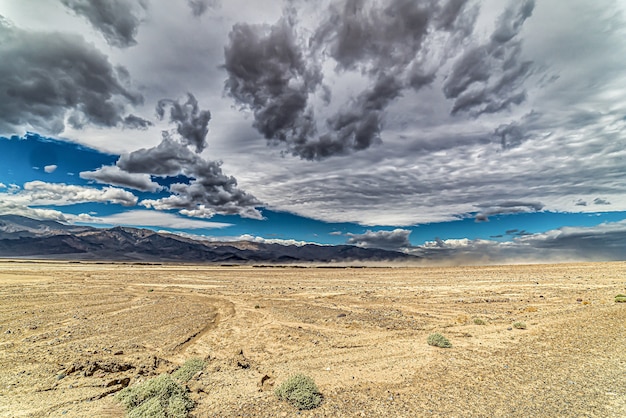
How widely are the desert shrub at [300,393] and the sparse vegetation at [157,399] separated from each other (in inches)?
93.5

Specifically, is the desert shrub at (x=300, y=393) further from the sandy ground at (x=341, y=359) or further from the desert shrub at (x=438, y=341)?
the desert shrub at (x=438, y=341)

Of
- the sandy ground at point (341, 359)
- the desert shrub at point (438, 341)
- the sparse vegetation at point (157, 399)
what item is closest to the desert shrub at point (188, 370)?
the sandy ground at point (341, 359)

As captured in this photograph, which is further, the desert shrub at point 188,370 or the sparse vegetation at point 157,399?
the desert shrub at point 188,370

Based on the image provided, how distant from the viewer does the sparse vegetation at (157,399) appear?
23.0 feet

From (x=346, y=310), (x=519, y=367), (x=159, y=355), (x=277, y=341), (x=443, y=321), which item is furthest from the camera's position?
(x=346, y=310)

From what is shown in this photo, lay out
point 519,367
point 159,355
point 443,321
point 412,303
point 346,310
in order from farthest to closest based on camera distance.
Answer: point 412,303 → point 346,310 → point 443,321 → point 159,355 → point 519,367

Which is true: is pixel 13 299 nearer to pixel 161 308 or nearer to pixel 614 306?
pixel 161 308

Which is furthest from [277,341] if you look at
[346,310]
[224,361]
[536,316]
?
[536,316]

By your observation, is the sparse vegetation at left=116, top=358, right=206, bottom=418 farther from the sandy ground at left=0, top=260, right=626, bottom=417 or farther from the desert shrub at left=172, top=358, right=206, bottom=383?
the desert shrub at left=172, top=358, right=206, bottom=383

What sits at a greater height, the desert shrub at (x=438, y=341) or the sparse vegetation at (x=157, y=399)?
the sparse vegetation at (x=157, y=399)

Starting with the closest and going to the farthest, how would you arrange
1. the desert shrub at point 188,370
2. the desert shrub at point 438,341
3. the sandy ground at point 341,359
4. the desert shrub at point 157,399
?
the desert shrub at point 157,399 < the sandy ground at point 341,359 < the desert shrub at point 188,370 < the desert shrub at point 438,341

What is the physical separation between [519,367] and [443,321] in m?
8.16

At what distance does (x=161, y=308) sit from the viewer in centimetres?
2336

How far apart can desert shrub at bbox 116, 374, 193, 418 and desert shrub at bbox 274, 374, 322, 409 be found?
2381 millimetres
